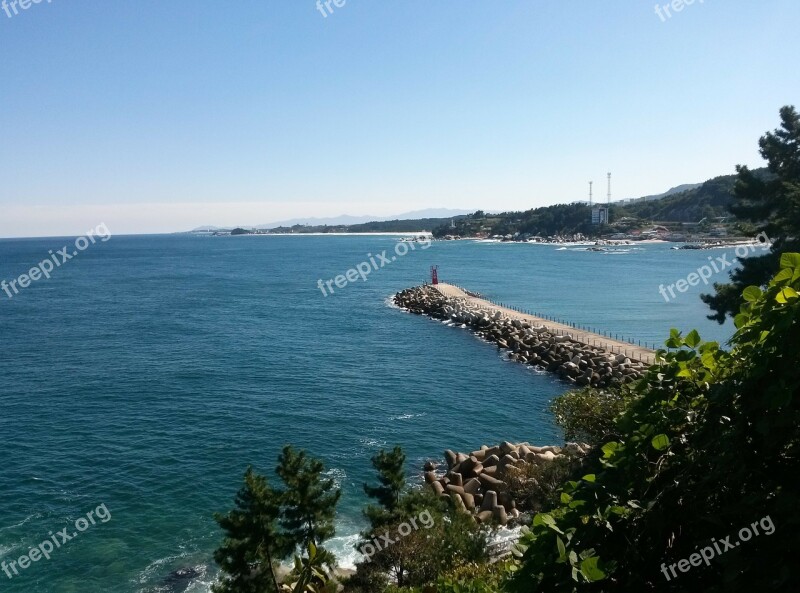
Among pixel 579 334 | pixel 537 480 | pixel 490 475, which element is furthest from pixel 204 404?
pixel 579 334

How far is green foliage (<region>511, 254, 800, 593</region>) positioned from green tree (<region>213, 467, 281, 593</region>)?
34.1ft

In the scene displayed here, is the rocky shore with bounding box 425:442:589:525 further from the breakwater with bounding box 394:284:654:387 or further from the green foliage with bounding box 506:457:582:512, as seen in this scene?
the breakwater with bounding box 394:284:654:387

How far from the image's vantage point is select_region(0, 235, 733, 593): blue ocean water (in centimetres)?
2019

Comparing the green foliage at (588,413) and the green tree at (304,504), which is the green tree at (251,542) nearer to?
the green tree at (304,504)

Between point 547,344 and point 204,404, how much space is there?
2501 centimetres

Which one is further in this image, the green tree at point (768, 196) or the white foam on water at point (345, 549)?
the green tree at point (768, 196)

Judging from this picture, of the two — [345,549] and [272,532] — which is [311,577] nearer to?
[272,532]

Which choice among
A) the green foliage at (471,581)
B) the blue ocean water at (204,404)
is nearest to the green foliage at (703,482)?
the green foliage at (471,581)

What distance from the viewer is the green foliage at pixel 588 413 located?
17.0 m

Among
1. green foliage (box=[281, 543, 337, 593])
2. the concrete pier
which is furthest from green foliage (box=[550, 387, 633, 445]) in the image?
the concrete pier

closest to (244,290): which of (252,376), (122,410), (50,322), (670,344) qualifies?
(50,322)

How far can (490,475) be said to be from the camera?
866 inches

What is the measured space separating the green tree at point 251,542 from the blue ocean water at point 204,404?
464cm

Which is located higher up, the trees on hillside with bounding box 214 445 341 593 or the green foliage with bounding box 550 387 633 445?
the green foliage with bounding box 550 387 633 445
